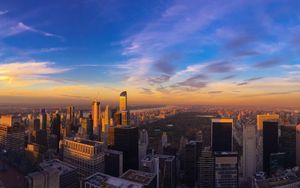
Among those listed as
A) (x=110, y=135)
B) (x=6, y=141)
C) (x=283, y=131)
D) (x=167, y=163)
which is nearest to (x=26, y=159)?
(x=6, y=141)

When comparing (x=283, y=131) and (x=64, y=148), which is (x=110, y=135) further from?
(x=283, y=131)

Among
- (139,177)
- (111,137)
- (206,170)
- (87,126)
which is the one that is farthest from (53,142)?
(139,177)

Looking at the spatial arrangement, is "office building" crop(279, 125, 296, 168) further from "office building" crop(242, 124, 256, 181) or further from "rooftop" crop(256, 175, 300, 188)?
"rooftop" crop(256, 175, 300, 188)

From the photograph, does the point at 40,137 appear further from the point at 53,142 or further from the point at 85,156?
the point at 85,156

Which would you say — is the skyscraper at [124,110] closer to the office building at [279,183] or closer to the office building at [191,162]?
the office building at [191,162]

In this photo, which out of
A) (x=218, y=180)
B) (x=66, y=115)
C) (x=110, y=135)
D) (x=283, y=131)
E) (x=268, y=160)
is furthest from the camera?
(x=66, y=115)
